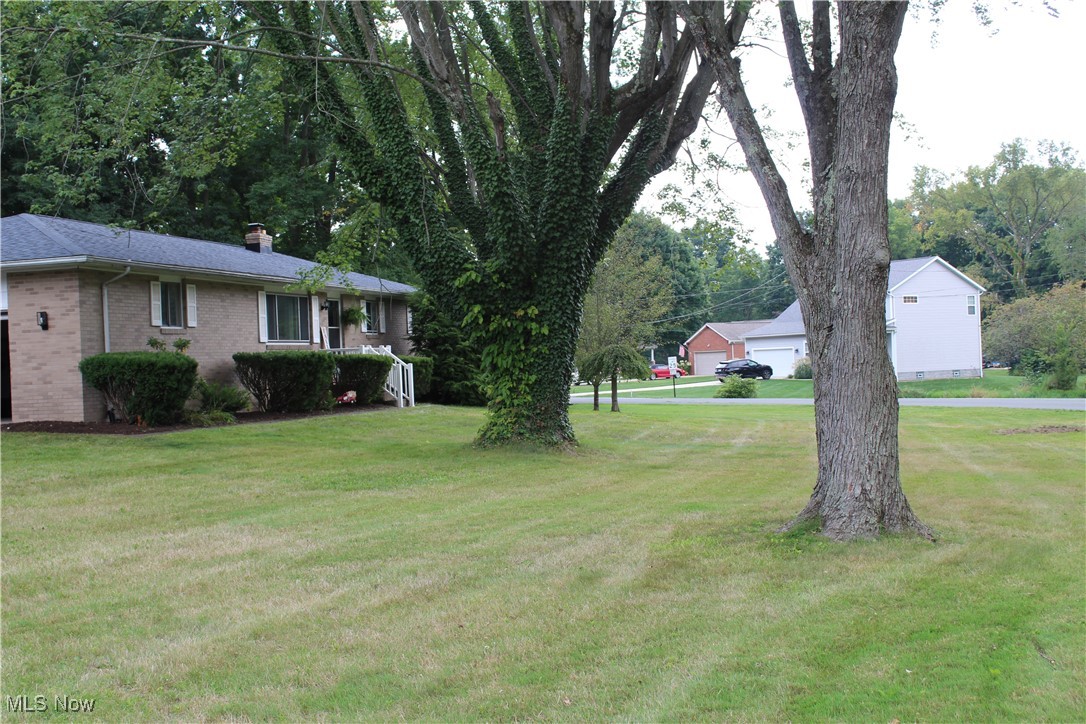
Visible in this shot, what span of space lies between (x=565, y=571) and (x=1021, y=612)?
2.94 m

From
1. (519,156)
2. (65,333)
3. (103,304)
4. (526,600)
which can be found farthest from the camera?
(103,304)

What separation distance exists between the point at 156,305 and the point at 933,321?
38205 mm

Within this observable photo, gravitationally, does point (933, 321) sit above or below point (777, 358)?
above

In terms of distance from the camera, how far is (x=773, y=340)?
2096 inches

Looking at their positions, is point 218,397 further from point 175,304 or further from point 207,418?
point 175,304

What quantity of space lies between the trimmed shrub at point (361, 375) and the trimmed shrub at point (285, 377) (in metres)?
1.73

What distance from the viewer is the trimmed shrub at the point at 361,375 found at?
70.9 ft

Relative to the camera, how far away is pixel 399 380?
2320 centimetres

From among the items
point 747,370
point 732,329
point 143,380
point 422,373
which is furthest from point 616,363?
point 732,329

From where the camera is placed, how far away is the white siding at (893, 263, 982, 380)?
42.8 metres

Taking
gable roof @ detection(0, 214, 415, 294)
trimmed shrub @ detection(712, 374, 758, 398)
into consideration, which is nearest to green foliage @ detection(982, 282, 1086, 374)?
trimmed shrub @ detection(712, 374, 758, 398)

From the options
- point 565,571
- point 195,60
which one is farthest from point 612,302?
point 565,571

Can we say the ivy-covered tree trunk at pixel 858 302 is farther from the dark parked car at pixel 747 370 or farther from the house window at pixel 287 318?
the dark parked car at pixel 747 370

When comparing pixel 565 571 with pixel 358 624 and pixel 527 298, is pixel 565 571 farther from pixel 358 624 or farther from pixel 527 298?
pixel 527 298
